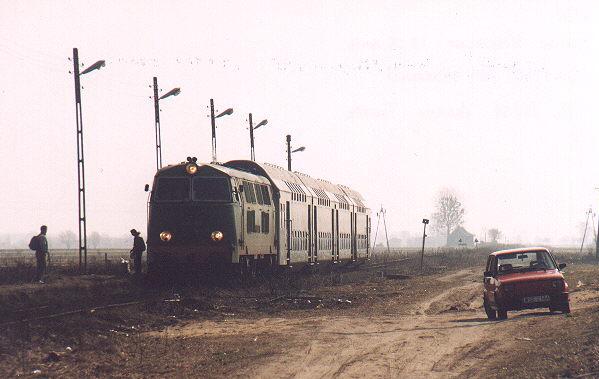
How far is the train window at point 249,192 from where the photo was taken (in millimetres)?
27719

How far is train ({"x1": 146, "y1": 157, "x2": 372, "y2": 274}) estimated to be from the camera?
25.5 metres

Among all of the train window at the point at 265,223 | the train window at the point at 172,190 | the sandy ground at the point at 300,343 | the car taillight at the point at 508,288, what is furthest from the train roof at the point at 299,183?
the car taillight at the point at 508,288

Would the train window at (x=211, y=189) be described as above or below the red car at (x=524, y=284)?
above

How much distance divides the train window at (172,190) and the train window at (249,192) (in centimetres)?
213

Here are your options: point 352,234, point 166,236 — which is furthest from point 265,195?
→ point 352,234

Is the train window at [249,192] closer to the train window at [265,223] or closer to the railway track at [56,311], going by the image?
the train window at [265,223]

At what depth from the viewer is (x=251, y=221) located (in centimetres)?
2781

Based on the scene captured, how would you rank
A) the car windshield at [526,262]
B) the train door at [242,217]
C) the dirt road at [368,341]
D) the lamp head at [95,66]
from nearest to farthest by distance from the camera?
the dirt road at [368,341]
the car windshield at [526,262]
the train door at [242,217]
the lamp head at [95,66]

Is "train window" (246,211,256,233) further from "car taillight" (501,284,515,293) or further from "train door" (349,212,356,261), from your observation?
"train door" (349,212,356,261)

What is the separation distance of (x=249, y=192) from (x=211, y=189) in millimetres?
2282

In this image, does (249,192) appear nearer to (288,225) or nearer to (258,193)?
(258,193)

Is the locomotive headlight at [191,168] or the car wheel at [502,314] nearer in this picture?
the car wheel at [502,314]

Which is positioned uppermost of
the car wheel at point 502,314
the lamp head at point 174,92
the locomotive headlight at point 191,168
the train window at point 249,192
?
the lamp head at point 174,92

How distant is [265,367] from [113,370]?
2.20m
